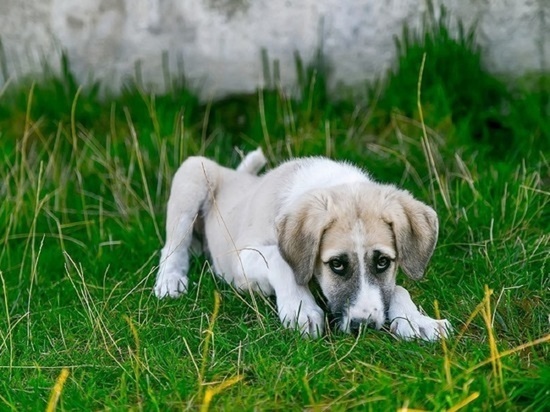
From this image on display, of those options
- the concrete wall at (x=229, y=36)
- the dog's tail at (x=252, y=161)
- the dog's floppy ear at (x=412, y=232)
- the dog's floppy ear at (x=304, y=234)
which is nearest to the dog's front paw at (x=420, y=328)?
the dog's floppy ear at (x=412, y=232)

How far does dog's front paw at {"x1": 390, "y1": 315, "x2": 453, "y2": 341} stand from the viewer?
489cm

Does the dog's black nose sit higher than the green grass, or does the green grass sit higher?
the dog's black nose

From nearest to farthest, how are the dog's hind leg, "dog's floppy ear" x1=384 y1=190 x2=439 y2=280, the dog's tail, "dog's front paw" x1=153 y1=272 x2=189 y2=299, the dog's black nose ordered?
the dog's black nose → "dog's floppy ear" x1=384 y1=190 x2=439 y2=280 → "dog's front paw" x1=153 y1=272 x2=189 y2=299 → the dog's hind leg → the dog's tail

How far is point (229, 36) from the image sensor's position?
794cm

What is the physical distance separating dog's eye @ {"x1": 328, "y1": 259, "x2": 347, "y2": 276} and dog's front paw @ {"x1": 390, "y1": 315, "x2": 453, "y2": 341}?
357mm

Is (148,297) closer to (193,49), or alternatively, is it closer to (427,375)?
(427,375)

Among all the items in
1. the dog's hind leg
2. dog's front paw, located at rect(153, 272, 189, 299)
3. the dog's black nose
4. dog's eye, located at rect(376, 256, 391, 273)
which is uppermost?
dog's eye, located at rect(376, 256, 391, 273)

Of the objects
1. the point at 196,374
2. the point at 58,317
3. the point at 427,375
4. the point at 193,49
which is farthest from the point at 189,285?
the point at 193,49

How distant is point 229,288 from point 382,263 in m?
1.14

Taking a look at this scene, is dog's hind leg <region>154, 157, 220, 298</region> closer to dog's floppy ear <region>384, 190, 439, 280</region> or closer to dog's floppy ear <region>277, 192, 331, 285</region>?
dog's floppy ear <region>277, 192, 331, 285</region>

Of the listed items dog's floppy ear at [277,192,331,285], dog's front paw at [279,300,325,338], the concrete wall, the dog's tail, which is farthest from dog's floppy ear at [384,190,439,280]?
the concrete wall

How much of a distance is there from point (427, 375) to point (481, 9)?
401cm

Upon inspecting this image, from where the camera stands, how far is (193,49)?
8023mm

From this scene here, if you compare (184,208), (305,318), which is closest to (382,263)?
(305,318)
